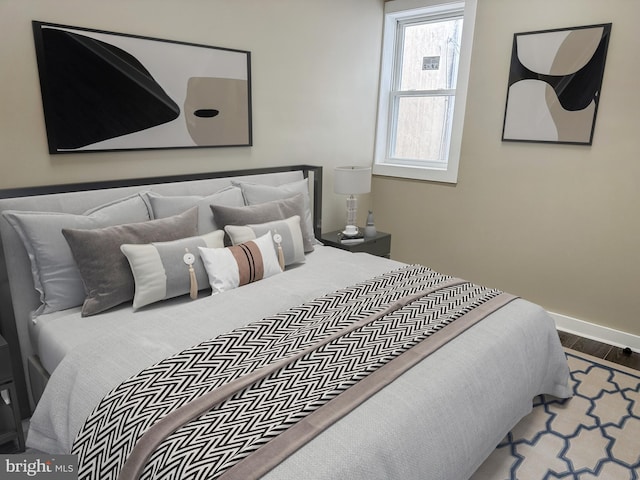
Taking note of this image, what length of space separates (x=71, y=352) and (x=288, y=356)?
83 cm

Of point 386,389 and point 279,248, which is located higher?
point 279,248

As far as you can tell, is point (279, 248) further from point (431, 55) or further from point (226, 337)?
point (431, 55)

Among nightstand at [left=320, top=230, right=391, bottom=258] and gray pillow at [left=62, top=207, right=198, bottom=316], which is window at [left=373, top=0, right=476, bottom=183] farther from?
gray pillow at [left=62, top=207, right=198, bottom=316]

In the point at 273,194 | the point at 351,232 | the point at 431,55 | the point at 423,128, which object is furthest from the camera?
the point at 423,128

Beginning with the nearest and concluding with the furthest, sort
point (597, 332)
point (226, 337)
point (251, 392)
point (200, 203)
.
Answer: point (251, 392) → point (226, 337) → point (200, 203) → point (597, 332)

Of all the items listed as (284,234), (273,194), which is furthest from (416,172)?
(284,234)

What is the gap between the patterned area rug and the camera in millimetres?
1905

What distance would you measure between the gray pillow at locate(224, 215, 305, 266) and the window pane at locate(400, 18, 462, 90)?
1896mm

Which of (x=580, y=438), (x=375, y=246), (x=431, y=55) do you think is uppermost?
(x=431, y=55)

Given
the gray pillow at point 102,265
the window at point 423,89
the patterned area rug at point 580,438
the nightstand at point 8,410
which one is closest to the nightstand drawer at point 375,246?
the window at point 423,89

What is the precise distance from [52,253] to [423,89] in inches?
121

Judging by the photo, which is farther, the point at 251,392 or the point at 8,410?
the point at 8,410

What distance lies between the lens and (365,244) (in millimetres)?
3396

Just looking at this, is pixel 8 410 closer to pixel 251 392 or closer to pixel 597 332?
pixel 251 392
